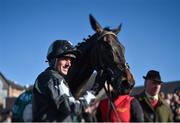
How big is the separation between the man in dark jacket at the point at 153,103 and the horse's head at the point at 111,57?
60cm

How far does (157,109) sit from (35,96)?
196 cm

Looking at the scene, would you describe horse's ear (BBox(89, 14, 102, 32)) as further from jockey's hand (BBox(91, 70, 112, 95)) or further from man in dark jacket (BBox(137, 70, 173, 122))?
man in dark jacket (BBox(137, 70, 173, 122))

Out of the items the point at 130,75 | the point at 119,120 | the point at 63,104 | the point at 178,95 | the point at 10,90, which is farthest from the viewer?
the point at 10,90

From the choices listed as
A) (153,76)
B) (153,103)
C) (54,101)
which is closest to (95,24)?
(153,76)

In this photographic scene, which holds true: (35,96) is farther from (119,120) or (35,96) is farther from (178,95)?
→ (178,95)

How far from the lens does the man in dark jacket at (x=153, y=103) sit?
18.7ft

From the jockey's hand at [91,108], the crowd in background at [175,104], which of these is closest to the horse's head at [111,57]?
the jockey's hand at [91,108]

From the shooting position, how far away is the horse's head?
17.4 ft

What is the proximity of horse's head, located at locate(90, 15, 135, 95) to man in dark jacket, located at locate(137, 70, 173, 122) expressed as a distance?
0.60 m

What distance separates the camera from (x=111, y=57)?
5730 mm

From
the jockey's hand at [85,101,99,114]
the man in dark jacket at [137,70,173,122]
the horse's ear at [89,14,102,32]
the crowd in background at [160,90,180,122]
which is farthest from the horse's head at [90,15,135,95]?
the crowd in background at [160,90,180,122]

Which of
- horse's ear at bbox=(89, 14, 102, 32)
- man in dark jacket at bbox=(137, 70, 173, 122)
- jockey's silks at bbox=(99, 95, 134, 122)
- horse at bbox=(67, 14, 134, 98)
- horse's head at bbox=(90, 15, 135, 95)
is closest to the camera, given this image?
jockey's silks at bbox=(99, 95, 134, 122)

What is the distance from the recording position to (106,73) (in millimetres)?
5625

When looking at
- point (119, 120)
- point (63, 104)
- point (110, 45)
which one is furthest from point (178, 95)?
point (63, 104)
